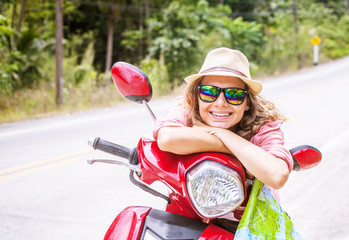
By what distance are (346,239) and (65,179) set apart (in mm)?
3294

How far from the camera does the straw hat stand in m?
1.89

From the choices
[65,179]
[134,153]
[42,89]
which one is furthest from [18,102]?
[134,153]

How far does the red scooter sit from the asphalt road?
770 mm

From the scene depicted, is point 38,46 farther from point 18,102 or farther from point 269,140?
point 269,140

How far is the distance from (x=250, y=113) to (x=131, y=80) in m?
0.59

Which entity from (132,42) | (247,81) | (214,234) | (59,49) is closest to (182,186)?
(214,234)

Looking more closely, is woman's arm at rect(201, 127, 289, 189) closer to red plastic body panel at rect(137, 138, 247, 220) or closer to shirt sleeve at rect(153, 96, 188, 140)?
red plastic body panel at rect(137, 138, 247, 220)

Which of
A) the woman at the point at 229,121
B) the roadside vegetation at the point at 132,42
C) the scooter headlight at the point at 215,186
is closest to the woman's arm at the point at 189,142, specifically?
the woman at the point at 229,121

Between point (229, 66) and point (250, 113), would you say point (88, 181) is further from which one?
point (229, 66)

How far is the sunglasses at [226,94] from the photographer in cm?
188

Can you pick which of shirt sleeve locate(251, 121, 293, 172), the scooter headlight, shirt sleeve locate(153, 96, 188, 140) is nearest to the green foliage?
shirt sleeve locate(153, 96, 188, 140)

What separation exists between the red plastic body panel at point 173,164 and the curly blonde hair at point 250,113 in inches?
16.2

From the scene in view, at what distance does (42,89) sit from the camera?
13602 millimetres

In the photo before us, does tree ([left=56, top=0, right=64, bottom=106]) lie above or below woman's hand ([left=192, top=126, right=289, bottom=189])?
below
